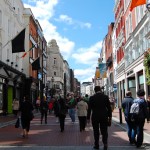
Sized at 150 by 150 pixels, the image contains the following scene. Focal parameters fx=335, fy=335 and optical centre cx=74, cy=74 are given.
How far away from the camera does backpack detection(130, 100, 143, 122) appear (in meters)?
10.5

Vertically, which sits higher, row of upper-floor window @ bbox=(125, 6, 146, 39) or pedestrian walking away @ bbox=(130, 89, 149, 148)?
row of upper-floor window @ bbox=(125, 6, 146, 39)

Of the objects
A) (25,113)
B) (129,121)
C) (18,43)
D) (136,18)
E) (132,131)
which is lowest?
(132,131)

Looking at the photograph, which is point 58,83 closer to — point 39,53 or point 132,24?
point 39,53

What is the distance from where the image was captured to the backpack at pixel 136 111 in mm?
10516

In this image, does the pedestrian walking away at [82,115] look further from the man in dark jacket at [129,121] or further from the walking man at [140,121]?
the walking man at [140,121]

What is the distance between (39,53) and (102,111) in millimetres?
52953

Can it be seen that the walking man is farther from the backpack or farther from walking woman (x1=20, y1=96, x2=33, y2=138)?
walking woman (x1=20, y1=96, x2=33, y2=138)

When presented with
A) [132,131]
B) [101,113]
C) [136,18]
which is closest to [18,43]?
[136,18]

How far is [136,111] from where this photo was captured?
10.6m

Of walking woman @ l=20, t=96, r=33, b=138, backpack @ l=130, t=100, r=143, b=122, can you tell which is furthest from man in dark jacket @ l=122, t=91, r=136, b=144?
walking woman @ l=20, t=96, r=33, b=138

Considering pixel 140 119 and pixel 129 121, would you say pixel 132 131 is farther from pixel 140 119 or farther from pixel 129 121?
pixel 140 119

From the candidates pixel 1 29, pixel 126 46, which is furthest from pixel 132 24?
pixel 1 29

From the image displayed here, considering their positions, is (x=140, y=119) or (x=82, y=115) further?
(x=82, y=115)

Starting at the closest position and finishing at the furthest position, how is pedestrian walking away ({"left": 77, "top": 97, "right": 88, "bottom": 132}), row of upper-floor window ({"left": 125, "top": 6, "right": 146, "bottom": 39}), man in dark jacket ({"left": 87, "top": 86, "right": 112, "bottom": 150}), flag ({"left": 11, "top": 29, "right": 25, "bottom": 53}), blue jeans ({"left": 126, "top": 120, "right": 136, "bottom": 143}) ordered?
man in dark jacket ({"left": 87, "top": 86, "right": 112, "bottom": 150})
blue jeans ({"left": 126, "top": 120, "right": 136, "bottom": 143})
pedestrian walking away ({"left": 77, "top": 97, "right": 88, "bottom": 132})
flag ({"left": 11, "top": 29, "right": 25, "bottom": 53})
row of upper-floor window ({"left": 125, "top": 6, "right": 146, "bottom": 39})
